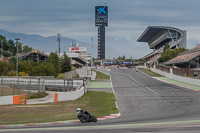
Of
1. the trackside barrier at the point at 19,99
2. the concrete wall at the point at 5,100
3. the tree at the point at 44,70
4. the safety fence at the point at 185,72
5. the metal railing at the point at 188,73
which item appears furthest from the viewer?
the tree at the point at 44,70

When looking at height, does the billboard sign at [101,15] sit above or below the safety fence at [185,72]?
above

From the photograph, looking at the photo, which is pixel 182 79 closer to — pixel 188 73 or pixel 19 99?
pixel 188 73

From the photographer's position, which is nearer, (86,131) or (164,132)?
(164,132)

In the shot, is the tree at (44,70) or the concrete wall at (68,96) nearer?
the concrete wall at (68,96)

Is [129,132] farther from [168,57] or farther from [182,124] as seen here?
[168,57]

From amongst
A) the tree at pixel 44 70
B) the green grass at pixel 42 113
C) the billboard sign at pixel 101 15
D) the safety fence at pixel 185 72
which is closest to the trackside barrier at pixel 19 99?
the green grass at pixel 42 113

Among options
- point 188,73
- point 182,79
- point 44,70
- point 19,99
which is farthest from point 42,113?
point 44,70

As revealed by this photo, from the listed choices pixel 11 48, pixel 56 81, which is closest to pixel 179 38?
pixel 11 48

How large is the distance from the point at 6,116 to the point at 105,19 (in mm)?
148557

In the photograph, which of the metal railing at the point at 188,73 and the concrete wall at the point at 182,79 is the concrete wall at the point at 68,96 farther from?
the metal railing at the point at 188,73

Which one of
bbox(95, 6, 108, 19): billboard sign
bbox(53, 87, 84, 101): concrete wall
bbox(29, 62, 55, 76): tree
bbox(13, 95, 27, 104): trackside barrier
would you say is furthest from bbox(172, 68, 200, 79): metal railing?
bbox(95, 6, 108, 19): billboard sign

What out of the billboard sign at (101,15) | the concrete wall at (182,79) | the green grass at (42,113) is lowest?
the green grass at (42,113)

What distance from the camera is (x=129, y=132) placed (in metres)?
12.8

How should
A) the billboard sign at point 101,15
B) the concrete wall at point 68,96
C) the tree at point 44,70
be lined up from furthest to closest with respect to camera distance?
the billboard sign at point 101,15 < the tree at point 44,70 < the concrete wall at point 68,96
